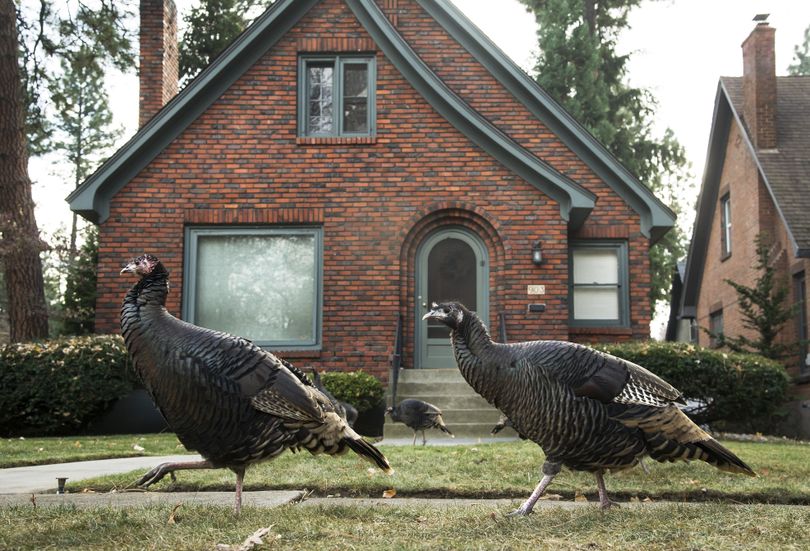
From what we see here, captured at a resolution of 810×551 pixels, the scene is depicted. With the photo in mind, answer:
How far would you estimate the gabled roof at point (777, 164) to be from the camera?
1897cm

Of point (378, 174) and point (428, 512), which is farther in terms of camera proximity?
point (378, 174)

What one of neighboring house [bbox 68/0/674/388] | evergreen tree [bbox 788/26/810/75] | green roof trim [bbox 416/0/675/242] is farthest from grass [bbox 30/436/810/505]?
Result: evergreen tree [bbox 788/26/810/75]

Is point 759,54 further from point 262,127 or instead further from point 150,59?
point 150,59

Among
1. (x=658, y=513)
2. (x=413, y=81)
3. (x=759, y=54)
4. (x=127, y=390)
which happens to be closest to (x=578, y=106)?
(x=759, y=54)

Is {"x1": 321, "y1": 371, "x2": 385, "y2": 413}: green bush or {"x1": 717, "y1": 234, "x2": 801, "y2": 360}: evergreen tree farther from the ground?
{"x1": 717, "y1": 234, "x2": 801, "y2": 360}: evergreen tree

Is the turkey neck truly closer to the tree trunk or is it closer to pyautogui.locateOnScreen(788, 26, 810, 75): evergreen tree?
the tree trunk

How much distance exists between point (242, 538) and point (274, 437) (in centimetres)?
92

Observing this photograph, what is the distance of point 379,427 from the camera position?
49.0 ft

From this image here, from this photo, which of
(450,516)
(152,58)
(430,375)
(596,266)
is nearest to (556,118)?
(596,266)

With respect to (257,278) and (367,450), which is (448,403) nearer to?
(257,278)

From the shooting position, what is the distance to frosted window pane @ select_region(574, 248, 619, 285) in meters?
16.1

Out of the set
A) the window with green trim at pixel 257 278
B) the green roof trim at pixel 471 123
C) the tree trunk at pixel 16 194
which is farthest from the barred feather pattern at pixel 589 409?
the tree trunk at pixel 16 194

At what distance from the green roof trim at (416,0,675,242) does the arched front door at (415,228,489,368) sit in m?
2.60

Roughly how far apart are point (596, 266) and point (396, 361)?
4305 millimetres
